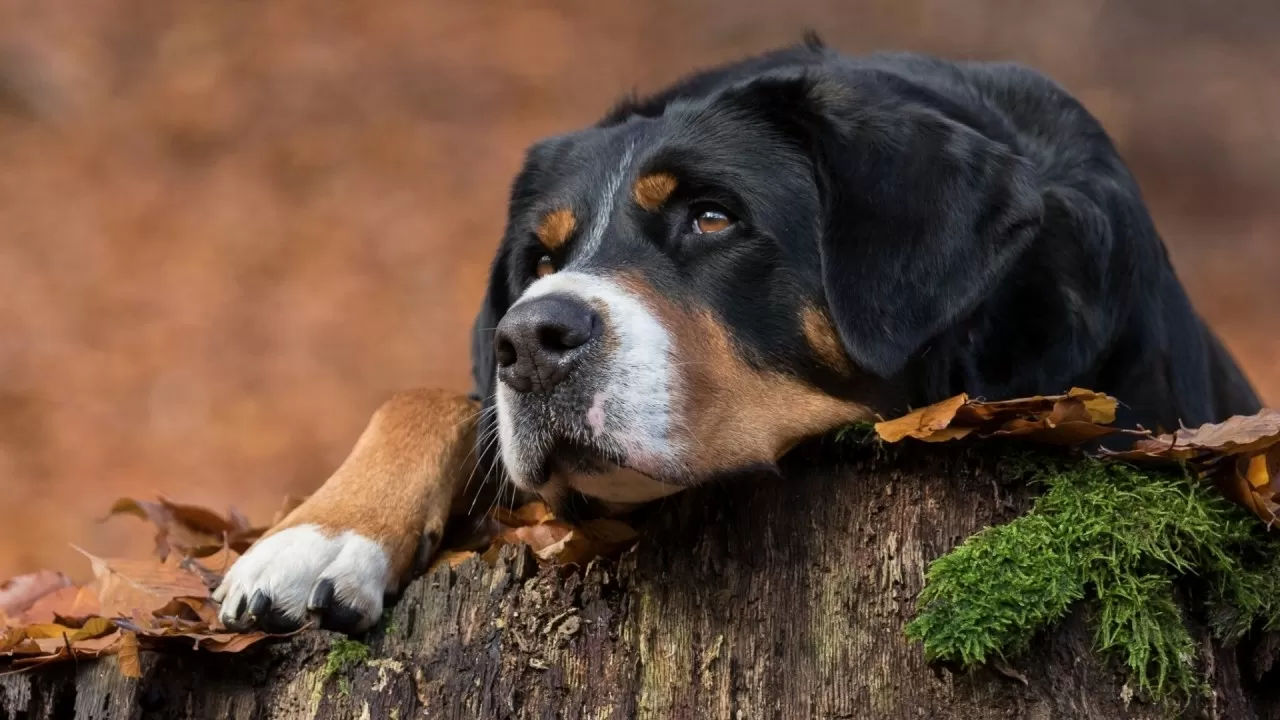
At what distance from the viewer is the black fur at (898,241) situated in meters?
2.47

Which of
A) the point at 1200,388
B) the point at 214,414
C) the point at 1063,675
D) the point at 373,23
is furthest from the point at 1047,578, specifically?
the point at 373,23

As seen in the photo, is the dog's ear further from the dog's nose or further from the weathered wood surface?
the dog's nose

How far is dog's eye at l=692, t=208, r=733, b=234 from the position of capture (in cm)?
261

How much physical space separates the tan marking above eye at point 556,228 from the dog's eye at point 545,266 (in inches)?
1.7

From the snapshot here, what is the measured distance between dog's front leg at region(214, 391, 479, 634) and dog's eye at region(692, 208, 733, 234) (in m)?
0.75

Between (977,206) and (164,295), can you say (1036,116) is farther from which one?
(164,295)

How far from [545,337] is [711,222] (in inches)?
24.1

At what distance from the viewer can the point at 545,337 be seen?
7.14 feet

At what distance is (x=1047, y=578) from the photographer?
1902mm

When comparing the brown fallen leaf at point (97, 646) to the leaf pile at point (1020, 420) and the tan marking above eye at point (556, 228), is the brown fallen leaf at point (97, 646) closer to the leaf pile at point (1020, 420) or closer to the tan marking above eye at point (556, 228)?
the tan marking above eye at point (556, 228)

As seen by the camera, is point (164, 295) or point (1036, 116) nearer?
point (1036, 116)

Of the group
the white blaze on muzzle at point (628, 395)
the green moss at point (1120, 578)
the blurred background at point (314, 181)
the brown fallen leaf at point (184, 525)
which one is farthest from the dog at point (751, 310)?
the blurred background at point (314, 181)

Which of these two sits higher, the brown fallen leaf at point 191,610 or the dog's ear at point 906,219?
the dog's ear at point 906,219

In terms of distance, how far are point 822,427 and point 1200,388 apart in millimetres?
1473
